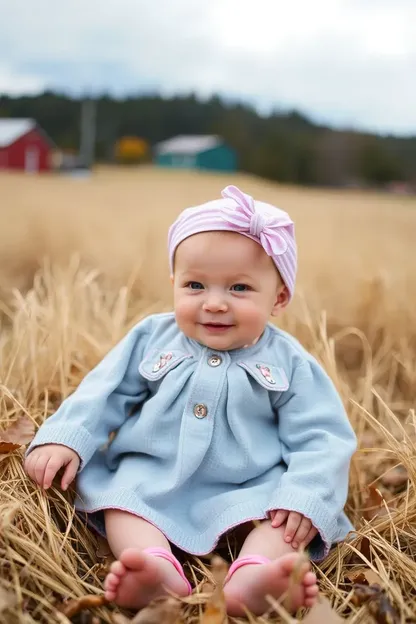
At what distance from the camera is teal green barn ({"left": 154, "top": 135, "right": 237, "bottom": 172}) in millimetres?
9367

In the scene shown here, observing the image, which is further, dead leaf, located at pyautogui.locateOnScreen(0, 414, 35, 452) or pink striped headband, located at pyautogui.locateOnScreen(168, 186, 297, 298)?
dead leaf, located at pyautogui.locateOnScreen(0, 414, 35, 452)

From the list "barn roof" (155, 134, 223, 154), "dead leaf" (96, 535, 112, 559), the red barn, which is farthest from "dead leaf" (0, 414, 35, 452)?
"barn roof" (155, 134, 223, 154)

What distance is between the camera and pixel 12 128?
477 cm

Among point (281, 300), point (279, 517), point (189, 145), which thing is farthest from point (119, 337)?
point (189, 145)

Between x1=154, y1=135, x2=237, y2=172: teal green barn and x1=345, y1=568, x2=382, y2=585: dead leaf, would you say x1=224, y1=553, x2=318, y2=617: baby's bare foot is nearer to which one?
x1=345, y1=568, x2=382, y2=585: dead leaf

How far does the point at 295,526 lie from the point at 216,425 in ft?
1.04

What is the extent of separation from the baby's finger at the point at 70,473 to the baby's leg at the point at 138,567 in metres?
0.14

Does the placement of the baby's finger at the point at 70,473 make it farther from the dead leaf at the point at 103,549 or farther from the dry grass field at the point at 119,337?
the dead leaf at the point at 103,549

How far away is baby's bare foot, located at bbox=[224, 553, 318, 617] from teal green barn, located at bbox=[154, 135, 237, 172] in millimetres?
8110

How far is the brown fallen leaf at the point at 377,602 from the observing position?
130 centimetres

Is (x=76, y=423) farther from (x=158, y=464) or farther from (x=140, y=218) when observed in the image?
(x=140, y=218)

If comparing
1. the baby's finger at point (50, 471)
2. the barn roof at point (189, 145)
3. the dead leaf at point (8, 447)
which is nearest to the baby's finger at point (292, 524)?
the baby's finger at point (50, 471)

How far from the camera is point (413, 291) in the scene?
3.34 m

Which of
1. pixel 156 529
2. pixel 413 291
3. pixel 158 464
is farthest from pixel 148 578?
pixel 413 291
